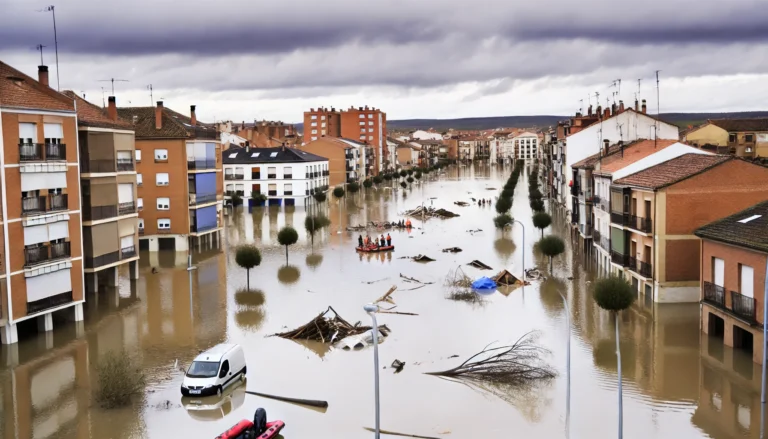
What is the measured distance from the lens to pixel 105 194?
28875 millimetres

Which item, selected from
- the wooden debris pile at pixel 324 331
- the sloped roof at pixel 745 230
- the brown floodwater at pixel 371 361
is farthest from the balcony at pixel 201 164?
the sloped roof at pixel 745 230

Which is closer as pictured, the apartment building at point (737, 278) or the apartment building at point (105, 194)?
the apartment building at point (737, 278)

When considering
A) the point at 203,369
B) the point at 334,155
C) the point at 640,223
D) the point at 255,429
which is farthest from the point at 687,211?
the point at 334,155

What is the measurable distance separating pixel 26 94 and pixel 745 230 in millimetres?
21137

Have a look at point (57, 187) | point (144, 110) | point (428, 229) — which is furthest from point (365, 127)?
point (57, 187)

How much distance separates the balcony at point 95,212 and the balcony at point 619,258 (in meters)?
19.2

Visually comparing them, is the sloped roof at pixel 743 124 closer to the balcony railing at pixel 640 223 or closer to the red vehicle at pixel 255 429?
the balcony railing at pixel 640 223

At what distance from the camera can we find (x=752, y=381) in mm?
18609

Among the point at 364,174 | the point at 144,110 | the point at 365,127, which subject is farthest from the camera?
the point at 365,127

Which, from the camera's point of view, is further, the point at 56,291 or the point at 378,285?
the point at 378,285

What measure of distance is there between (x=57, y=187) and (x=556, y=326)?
53.7 ft

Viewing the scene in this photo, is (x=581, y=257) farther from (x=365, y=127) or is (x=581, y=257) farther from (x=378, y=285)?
(x=365, y=127)

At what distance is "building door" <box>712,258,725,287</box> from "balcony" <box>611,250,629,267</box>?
7447 mm

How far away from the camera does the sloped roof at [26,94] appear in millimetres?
23109
